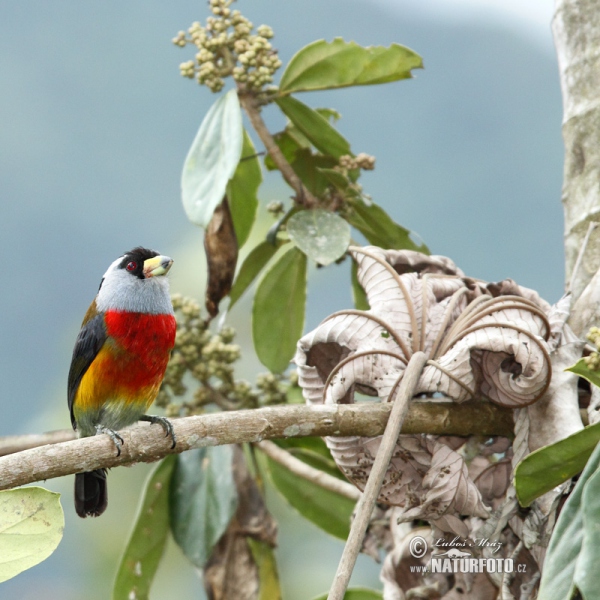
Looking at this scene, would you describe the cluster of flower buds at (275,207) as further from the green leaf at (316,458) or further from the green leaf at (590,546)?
the green leaf at (590,546)

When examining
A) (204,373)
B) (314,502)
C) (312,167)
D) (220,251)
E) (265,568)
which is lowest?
(265,568)

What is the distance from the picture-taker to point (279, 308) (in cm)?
313

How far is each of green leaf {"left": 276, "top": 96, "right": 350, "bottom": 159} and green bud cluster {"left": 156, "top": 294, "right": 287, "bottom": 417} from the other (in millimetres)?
742

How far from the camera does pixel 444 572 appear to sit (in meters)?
2.23

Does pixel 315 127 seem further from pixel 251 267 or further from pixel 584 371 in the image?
pixel 584 371

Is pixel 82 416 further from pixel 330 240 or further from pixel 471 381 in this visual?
pixel 471 381

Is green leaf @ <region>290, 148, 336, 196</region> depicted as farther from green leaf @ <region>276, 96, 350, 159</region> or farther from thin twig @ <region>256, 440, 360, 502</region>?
thin twig @ <region>256, 440, 360, 502</region>

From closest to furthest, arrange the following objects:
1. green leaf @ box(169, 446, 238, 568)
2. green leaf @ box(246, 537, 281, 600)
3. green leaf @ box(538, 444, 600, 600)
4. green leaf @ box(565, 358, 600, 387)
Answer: green leaf @ box(538, 444, 600, 600) → green leaf @ box(565, 358, 600, 387) → green leaf @ box(169, 446, 238, 568) → green leaf @ box(246, 537, 281, 600)

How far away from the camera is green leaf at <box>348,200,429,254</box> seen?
309 cm

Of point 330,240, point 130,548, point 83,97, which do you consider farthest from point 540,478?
point 83,97

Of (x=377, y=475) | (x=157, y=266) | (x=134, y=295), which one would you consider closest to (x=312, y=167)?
(x=157, y=266)

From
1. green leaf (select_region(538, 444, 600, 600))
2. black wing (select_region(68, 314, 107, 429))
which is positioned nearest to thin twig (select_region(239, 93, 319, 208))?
black wing (select_region(68, 314, 107, 429))

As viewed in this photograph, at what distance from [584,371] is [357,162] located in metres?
1.53

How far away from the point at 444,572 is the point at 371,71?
1.69 metres
